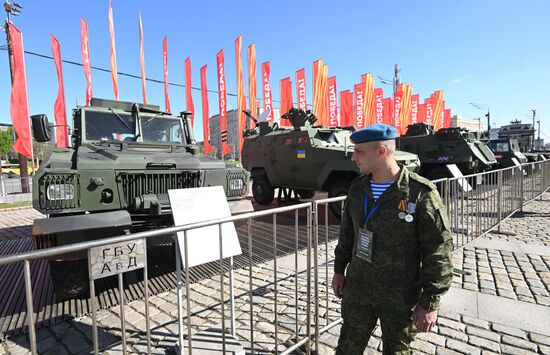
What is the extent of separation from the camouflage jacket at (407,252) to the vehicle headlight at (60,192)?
10.4 ft

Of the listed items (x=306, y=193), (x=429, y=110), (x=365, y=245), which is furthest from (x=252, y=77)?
(x=429, y=110)

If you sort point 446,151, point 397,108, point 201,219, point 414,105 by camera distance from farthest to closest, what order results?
point 414,105
point 397,108
point 446,151
point 201,219

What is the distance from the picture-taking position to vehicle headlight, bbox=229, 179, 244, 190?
4746 millimetres

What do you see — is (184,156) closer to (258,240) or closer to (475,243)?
(258,240)

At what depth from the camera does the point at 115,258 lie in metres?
1.76

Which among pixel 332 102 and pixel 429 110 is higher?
pixel 429 110

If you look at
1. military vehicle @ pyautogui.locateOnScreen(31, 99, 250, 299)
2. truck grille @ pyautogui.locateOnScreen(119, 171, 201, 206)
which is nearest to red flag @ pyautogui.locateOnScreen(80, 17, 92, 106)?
military vehicle @ pyautogui.locateOnScreen(31, 99, 250, 299)

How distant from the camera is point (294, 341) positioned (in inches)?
108

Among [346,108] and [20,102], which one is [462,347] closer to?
[20,102]

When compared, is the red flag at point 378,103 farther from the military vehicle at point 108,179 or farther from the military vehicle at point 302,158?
the military vehicle at point 108,179

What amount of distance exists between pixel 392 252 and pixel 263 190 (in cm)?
798

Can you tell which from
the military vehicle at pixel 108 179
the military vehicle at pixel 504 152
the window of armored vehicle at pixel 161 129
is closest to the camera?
the military vehicle at pixel 108 179

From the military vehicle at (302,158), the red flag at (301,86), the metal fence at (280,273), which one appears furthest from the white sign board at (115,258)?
the red flag at (301,86)

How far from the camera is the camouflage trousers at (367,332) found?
1.89 meters
